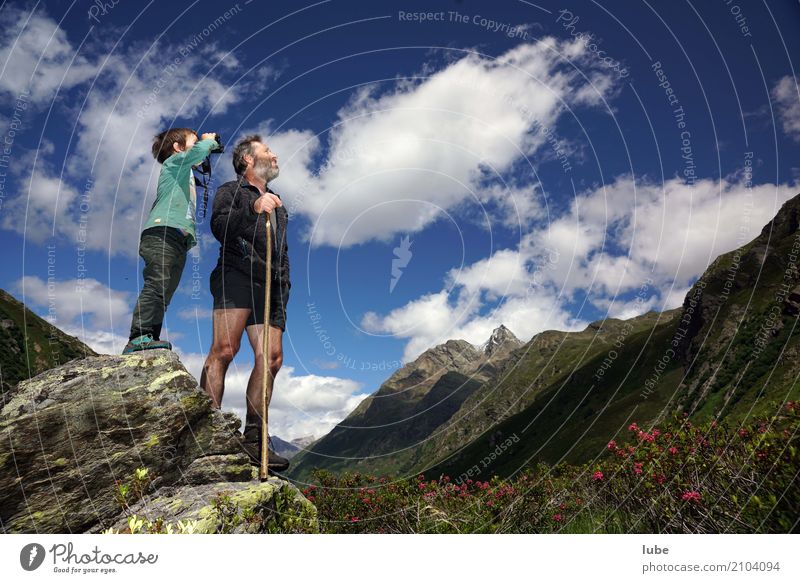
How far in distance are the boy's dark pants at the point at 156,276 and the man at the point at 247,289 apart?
703 millimetres

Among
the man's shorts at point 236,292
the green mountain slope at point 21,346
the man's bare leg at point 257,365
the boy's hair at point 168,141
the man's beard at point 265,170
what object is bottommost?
the man's bare leg at point 257,365

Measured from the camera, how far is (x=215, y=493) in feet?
19.9

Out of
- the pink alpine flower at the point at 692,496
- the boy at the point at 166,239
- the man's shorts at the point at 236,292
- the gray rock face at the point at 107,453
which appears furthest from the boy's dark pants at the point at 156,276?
the pink alpine flower at the point at 692,496

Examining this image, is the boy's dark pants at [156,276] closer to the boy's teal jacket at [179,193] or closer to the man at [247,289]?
→ the boy's teal jacket at [179,193]

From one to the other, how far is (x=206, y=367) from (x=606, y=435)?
158221 millimetres

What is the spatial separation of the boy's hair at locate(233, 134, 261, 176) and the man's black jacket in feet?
1.88

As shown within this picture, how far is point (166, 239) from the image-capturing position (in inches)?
255

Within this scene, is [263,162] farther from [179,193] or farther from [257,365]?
[257,365]

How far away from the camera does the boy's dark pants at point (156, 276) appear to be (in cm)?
627

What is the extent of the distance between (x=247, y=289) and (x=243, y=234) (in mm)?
860

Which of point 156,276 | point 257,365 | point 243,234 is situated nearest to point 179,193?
point 243,234

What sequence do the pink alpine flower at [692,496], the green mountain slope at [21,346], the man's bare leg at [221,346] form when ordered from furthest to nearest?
the green mountain slope at [21,346] → the man's bare leg at [221,346] → the pink alpine flower at [692,496]

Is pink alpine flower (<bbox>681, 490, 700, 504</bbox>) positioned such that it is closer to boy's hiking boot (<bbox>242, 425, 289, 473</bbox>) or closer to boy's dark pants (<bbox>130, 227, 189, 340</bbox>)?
A: boy's hiking boot (<bbox>242, 425, 289, 473</bbox>)
